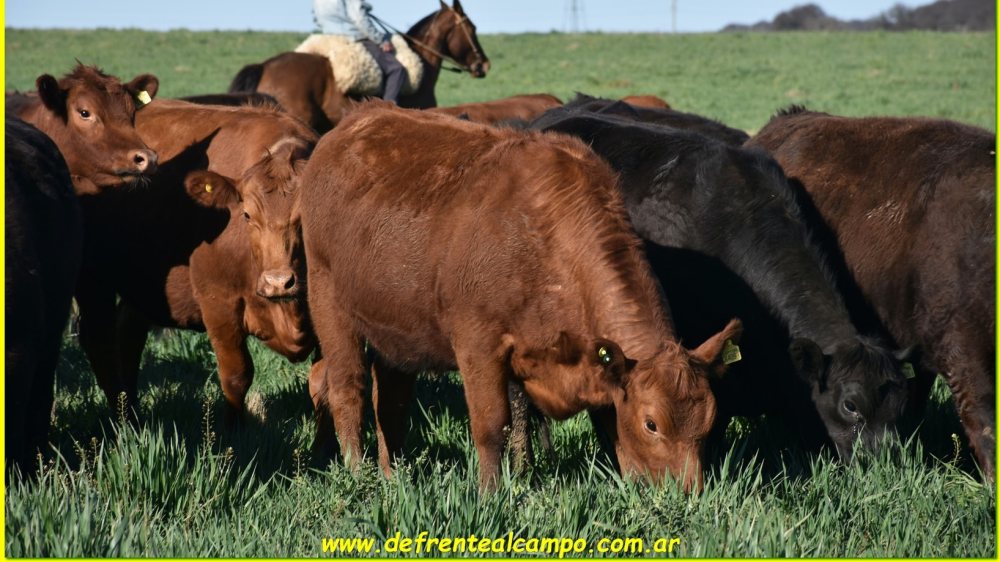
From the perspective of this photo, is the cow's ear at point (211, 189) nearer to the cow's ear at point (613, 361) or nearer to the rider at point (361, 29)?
the cow's ear at point (613, 361)

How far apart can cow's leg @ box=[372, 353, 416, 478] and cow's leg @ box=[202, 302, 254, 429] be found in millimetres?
860

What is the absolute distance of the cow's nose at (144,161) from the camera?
265 inches

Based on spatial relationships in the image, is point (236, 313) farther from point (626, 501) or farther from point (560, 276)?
point (626, 501)

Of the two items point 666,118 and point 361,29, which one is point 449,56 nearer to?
point 361,29

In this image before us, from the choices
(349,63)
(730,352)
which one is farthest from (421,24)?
(730,352)

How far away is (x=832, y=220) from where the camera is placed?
709 cm

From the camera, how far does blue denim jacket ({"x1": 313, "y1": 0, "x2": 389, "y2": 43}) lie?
1410 cm

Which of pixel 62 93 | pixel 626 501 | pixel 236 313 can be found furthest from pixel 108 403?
pixel 626 501

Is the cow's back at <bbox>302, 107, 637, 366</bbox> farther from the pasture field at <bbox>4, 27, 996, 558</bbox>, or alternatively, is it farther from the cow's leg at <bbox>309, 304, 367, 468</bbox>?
the pasture field at <bbox>4, 27, 996, 558</bbox>

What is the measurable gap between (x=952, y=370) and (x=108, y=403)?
16.0ft

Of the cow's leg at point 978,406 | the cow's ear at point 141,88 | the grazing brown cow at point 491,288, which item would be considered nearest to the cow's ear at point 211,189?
the grazing brown cow at point 491,288

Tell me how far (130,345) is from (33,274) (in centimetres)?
267

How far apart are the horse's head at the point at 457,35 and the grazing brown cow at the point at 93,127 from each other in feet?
31.2

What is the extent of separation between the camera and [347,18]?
14.2 meters
